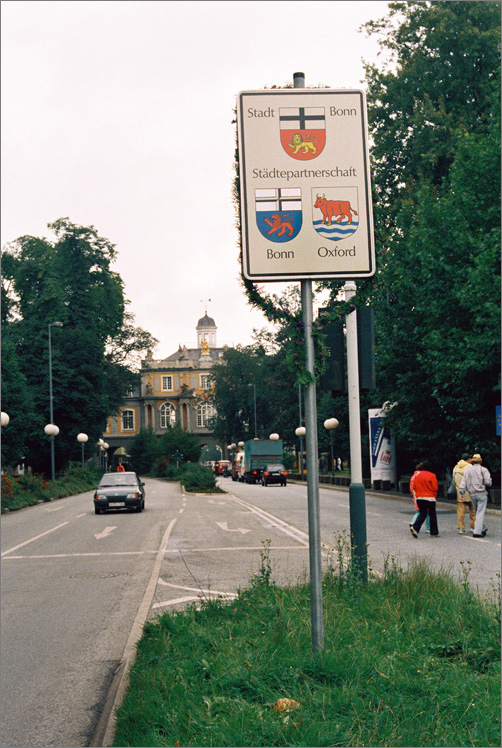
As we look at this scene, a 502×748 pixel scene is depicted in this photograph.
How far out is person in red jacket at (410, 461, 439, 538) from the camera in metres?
19.0

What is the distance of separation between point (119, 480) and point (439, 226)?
1410 centimetres

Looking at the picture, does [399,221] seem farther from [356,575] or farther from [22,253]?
[22,253]

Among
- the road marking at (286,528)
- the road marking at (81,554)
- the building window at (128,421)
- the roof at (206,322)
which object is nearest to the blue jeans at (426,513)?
the road marking at (286,528)

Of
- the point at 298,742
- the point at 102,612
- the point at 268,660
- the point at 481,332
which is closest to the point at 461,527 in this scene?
the point at 481,332

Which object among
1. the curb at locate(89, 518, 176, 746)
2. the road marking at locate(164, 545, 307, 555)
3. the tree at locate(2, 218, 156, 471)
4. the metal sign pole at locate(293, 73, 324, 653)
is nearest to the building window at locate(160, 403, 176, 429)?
the tree at locate(2, 218, 156, 471)

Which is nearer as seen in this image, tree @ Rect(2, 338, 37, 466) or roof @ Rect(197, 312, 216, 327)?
tree @ Rect(2, 338, 37, 466)

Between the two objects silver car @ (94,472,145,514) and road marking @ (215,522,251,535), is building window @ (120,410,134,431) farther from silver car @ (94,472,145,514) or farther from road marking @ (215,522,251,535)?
road marking @ (215,522,251,535)

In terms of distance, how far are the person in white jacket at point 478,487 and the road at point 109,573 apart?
413 millimetres

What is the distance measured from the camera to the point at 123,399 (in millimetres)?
71375

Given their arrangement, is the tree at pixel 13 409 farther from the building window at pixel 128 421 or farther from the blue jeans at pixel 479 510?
the building window at pixel 128 421

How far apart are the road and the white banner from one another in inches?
304

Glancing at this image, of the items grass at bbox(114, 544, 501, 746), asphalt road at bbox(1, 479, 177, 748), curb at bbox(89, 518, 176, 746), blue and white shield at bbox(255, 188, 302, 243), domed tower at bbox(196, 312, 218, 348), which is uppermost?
domed tower at bbox(196, 312, 218, 348)

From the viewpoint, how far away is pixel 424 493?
19.1 metres

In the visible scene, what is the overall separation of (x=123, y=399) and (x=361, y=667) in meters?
66.6
